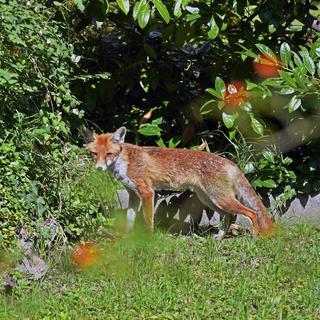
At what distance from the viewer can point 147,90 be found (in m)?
9.29

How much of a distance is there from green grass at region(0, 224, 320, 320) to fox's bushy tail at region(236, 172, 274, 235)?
442mm

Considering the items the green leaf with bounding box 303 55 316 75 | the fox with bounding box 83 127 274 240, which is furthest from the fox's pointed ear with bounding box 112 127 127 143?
the green leaf with bounding box 303 55 316 75

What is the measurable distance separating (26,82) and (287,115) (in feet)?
10.0

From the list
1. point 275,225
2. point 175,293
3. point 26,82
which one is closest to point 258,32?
point 275,225

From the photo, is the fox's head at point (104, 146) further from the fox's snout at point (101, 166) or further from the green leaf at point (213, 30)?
the green leaf at point (213, 30)

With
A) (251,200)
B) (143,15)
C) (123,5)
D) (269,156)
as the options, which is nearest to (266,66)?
(269,156)

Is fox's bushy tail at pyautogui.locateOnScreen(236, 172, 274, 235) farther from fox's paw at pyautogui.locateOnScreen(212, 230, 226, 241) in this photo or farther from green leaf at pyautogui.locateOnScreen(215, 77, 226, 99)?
green leaf at pyautogui.locateOnScreen(215, 77, 226, 99)

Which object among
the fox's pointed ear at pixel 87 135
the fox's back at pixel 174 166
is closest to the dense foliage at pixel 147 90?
the fox's pointed ear at pixel 87 135

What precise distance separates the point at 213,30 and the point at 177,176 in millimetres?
1546

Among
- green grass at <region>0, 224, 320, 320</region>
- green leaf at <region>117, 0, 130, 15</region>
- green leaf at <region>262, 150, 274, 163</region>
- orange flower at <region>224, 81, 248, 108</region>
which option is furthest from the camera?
green leaf at <region>262, 150, 274, 163</region>

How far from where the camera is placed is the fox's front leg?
8.41 meters

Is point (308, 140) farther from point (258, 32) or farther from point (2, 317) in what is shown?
point (2, 317)

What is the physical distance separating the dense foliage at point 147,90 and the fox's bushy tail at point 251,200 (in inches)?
18.3

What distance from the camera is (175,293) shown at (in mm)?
6402
